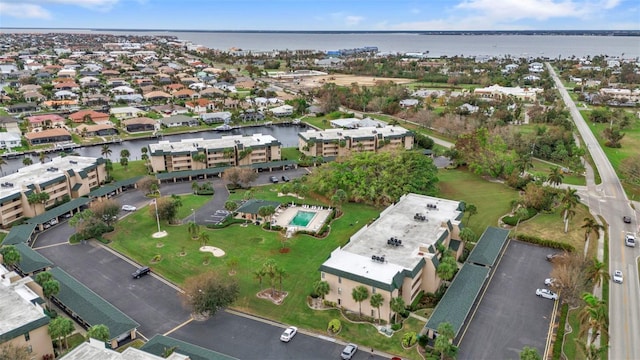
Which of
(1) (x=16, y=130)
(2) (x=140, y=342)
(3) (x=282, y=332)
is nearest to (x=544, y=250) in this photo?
(3) (x=282, y=332)

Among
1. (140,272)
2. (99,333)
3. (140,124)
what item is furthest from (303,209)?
(140,124)

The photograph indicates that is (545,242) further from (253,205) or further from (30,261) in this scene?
(30,261)

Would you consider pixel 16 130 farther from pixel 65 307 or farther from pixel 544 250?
pixel 544 250

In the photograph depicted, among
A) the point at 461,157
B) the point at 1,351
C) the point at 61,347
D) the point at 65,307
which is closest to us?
the point at 1,351

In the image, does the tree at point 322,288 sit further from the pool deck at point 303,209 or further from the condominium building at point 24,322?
the condominium building at point 24,322

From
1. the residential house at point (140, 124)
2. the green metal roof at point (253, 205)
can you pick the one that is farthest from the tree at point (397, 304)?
the residential house at point (140, 124)

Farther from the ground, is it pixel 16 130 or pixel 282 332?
pixel 16 130
